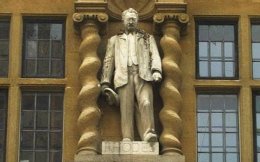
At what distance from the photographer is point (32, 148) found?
23609 mm

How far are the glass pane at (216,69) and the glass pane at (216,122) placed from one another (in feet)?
2.61

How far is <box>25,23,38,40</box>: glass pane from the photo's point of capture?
24.4 metres

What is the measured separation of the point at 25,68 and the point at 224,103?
149 inches

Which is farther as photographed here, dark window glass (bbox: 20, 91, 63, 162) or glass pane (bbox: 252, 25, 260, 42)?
glass pane (bbox: 252, 25, 260, 42)

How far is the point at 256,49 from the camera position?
2436 centimetres

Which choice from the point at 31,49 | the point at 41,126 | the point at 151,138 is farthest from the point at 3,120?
the point at 151,138

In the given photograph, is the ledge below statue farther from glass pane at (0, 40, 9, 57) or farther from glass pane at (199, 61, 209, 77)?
glass pane at (0, 40, 9, 57)

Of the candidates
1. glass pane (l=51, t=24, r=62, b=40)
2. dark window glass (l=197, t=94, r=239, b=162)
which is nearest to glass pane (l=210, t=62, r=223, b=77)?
dark window glass (l=197, t=94, r=239, b=162)

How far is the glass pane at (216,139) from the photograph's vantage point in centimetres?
2367

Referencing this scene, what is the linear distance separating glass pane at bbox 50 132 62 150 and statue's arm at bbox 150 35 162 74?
6.97ft

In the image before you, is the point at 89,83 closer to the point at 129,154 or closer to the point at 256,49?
the point at 129,154

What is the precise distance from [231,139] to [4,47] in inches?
181

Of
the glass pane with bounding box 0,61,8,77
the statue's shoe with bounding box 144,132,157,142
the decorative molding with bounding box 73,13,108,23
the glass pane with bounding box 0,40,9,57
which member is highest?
the decorative molding with bounding box 73,13,108,23

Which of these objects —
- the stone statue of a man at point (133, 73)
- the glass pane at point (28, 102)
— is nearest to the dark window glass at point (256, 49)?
the stone statue of a man at point (133, 73)
